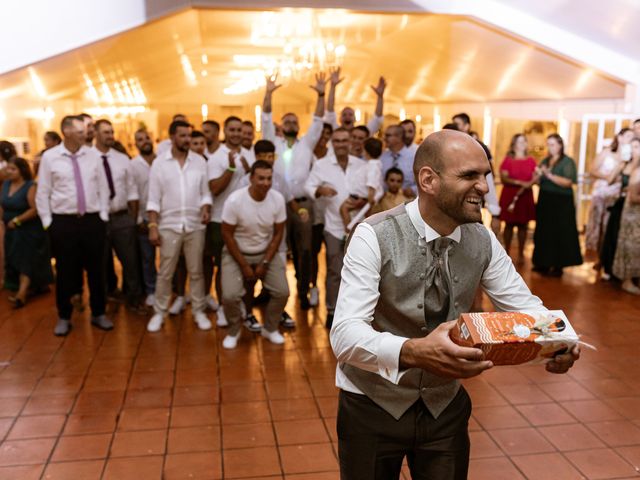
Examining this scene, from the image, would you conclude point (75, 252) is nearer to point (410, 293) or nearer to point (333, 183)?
point (333, 183)

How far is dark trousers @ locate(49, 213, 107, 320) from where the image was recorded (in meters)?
4.88

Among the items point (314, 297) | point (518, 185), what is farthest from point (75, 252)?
point (518, 185)

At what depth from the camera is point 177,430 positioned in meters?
3.49

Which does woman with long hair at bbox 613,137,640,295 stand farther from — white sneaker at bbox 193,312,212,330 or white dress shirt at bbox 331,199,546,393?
white dress shirt at bbox 331,199,546,393

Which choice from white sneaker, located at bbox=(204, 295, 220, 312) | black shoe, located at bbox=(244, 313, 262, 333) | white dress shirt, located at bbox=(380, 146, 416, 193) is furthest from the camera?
white dress shirt, located at bbox=(380, 146, 416, 193)

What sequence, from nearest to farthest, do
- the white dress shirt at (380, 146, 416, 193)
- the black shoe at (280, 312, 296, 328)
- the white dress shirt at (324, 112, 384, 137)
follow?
the black shoe at (280, 312, 296, 328)
the white dress shirt at (380, 146, 416, 193)
the white dress shirt at (324, 112, 384, 137)

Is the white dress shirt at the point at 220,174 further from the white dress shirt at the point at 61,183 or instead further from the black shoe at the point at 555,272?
the black shoe at the point at 555,272

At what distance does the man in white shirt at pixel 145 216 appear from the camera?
580cm

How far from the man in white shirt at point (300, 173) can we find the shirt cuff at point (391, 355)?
13.3 ft

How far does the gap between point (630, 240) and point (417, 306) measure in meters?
5.66

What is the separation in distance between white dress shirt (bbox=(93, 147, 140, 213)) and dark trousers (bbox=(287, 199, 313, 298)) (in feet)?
4.57

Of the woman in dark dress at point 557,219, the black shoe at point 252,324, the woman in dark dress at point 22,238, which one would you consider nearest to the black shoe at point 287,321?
the black shoe at point 252,324

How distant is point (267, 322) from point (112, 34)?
416cm

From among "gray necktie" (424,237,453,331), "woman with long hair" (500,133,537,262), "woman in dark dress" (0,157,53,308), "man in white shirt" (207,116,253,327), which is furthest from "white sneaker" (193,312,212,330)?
"woman with long hair" (500,133,537,262)
